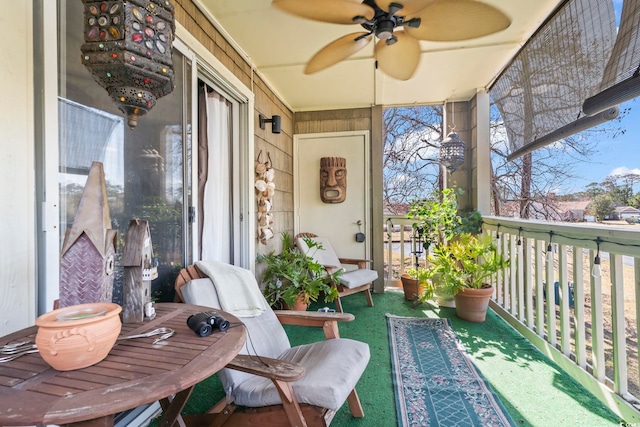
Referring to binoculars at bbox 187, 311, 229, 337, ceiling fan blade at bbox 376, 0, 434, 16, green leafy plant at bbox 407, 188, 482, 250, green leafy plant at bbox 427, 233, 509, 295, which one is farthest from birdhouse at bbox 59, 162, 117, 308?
green leafy plant at bbox 407, 188, 482, 250

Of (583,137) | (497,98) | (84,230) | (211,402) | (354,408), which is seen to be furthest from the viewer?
(497,98)

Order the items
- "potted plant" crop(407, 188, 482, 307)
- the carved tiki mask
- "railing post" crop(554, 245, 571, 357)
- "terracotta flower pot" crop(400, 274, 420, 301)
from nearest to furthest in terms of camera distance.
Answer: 1. "railing post" crop(554, 245, 571, 357)
2. "potted plant" crop(407, 188, 482, 307)
3. "terracotta flower pot" crop(400, 274, 420, 301)
4. the carved tiki mask

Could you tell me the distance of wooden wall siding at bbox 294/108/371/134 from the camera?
13.0ft

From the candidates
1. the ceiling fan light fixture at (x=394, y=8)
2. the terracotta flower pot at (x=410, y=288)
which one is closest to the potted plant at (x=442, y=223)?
the terracotta flower pot at (x=410, y=288)

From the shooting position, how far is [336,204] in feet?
13.2

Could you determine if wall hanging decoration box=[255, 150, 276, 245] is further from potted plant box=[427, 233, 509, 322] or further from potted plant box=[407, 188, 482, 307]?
potted plant box=[427, 233, 509, 322]

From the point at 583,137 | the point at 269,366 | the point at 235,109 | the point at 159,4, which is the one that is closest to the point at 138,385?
the point at 269,366

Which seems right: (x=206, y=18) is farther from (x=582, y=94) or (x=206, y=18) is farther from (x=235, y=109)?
(x=582, y=94)

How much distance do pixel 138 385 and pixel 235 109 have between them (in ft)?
8.09

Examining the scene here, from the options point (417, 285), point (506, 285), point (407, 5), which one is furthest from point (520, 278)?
point (407, 5)

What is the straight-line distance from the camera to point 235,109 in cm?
271

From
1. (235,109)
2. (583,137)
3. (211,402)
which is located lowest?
Result: (211,402)

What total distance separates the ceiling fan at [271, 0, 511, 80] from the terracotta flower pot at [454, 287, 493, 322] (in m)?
2.17

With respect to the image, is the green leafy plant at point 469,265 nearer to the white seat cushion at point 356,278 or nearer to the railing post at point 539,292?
the railing post at point 539,292
